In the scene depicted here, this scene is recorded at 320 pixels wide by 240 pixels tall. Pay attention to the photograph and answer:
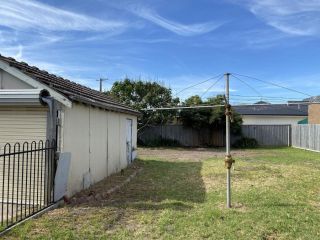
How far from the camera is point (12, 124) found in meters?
9.02

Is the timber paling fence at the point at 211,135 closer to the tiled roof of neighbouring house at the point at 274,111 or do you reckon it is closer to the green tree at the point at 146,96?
the green tree at the point at 146,96

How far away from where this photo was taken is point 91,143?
437 inches

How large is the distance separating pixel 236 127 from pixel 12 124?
2373cm


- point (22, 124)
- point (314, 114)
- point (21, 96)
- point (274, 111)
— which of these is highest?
point (274, 111)

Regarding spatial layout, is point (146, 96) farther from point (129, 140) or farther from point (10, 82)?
point (10, 82)

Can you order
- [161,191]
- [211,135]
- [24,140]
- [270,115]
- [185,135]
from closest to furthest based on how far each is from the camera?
[24,140]
[161,191]
[185,135]
[211,135]
[270,115]

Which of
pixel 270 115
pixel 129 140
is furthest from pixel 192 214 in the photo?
pixel 270 115

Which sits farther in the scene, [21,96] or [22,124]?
[22,124]

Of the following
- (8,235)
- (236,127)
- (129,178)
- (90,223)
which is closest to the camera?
(8,235)

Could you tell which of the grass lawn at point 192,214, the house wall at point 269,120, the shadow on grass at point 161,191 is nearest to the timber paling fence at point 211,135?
the house wall at point 269,120

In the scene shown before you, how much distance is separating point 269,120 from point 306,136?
16790 mm

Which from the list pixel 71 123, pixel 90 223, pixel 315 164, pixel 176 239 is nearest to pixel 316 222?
pixel 176 239

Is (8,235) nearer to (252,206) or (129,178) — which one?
(252,206)

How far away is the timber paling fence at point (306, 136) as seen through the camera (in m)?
25.1
